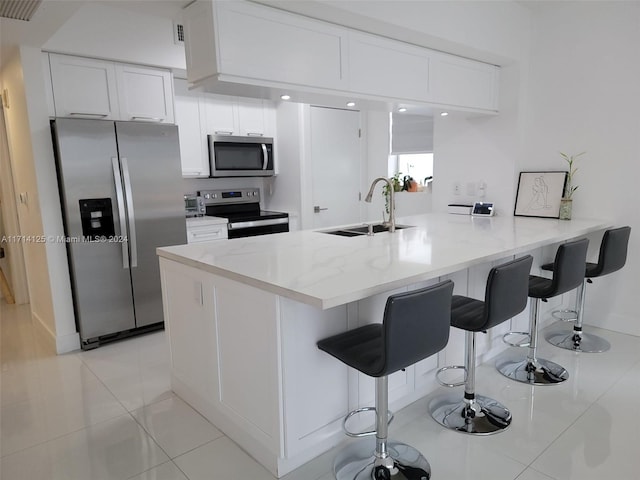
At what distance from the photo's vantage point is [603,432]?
87.2 inches

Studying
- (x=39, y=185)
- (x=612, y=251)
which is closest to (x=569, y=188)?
(x=612, y=251)

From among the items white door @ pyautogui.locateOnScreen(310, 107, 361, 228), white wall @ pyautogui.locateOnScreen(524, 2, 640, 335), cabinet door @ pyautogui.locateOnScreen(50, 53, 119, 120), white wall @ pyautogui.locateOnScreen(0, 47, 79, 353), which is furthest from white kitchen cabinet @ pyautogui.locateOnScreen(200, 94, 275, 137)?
white wall @ pyautogui.locateOnScreen(524, 2, 640, 335)

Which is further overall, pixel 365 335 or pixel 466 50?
pixel 466 50

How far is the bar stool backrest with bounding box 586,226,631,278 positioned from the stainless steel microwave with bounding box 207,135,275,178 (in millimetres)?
3250

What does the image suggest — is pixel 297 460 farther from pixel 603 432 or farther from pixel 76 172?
pixel 76 172

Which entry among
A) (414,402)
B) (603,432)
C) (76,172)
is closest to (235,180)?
(76,172)

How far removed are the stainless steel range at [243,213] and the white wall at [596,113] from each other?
2.60 metres

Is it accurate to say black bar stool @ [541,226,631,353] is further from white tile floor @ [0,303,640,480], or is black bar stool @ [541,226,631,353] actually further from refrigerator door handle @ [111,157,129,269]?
refrigerator door handle @ [111,157,129,269]

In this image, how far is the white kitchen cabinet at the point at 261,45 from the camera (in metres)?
2.11

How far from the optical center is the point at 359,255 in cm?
229

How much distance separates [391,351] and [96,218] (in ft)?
9.04

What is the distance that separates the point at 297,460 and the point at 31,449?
4.51 feet

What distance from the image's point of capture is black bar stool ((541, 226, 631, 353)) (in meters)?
3.02

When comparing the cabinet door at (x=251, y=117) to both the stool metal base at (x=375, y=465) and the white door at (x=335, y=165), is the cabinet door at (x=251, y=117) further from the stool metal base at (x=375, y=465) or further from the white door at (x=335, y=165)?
the stool metal base at (x=375, y=465)
